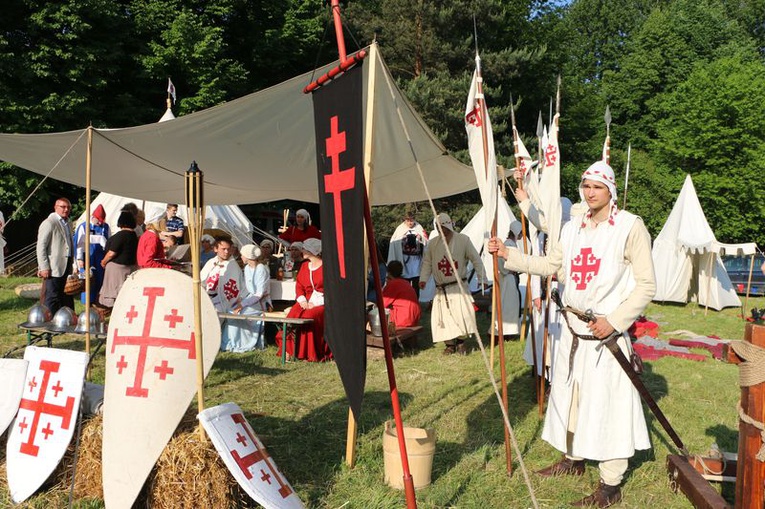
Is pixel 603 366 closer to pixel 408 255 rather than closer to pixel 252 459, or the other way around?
pixel 252 459

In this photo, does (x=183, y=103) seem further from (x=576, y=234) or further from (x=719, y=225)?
(x=719, y=225)

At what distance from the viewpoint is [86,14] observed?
15.8 metres

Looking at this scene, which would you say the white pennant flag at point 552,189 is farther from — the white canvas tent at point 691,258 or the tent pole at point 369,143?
the white canvas tent at point 691,258

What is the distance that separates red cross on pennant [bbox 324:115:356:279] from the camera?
2.42 meters

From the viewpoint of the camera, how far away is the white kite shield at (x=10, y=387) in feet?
9.94

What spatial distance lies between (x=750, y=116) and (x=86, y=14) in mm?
22424

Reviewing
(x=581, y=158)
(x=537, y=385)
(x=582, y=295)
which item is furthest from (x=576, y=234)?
(x=581, y=158)

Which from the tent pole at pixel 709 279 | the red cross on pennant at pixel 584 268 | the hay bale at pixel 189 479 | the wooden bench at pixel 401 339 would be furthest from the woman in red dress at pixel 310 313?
the tent pole at pixel 709 279

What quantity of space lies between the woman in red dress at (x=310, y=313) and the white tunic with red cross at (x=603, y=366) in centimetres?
340

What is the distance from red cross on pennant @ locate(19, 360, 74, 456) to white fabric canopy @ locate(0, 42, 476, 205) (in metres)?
2.10

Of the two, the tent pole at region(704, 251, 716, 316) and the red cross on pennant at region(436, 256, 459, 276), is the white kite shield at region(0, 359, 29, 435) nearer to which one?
the red cross on pennant at region(436, 256, 459, 276)

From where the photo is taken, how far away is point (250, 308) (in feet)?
22.7

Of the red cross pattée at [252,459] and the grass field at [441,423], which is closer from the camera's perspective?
the red cross pattée at [252,459]

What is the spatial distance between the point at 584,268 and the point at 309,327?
3.71 m
